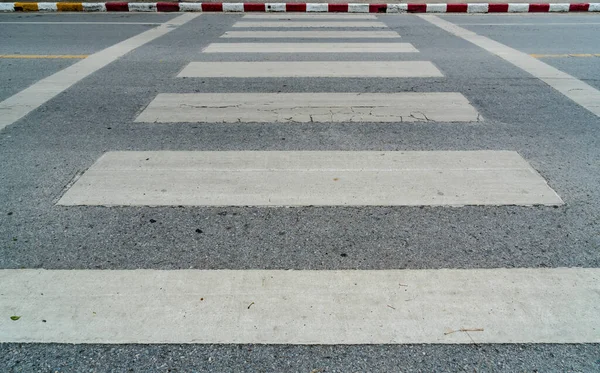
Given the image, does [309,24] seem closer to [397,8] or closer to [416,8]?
[397,8]

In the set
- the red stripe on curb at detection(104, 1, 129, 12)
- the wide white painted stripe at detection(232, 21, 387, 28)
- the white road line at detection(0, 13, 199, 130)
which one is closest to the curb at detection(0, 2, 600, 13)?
Result: the red stripe on curb at detection(104, 1, 129, 12)

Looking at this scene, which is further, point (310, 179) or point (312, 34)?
point (312, 34)

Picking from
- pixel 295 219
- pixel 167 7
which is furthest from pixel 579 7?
Result: pixel 295 219

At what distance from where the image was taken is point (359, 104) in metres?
5.45

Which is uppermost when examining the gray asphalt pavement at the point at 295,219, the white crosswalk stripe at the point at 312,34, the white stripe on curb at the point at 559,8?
the white stripe on curb at the point at 559,8

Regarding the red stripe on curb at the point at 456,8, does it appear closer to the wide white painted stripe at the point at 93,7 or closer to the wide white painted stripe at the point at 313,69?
the wide white painted stripe at the point at 313,69

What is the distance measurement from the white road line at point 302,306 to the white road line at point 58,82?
3.11m

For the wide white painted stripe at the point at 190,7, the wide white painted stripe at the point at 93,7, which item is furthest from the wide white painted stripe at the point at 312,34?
the wide white painted stripe at the point at 93,7

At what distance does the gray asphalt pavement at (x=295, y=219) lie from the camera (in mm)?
2217

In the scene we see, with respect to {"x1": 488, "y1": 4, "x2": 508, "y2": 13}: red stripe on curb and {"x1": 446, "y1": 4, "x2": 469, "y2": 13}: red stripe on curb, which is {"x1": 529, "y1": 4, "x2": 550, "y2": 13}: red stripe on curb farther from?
{"x1": 446, "y1": 4, "x2": 469, "y2": 13}: red stripe on curb

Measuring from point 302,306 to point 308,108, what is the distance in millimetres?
3185

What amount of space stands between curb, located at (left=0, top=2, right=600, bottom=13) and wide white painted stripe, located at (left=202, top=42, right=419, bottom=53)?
448 cm

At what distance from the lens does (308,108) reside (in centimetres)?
533

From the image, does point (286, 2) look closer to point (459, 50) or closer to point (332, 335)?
point (459, 50)
